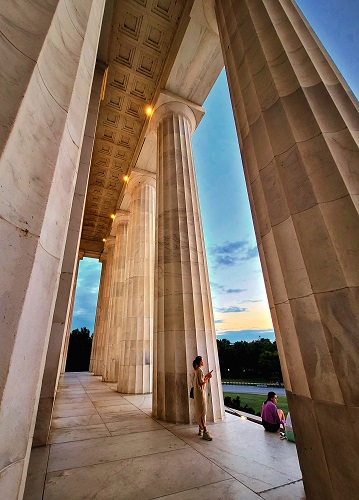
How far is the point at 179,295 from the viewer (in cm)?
965

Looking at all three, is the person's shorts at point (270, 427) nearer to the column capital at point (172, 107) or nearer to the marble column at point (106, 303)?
the column capital at point (172, 107)

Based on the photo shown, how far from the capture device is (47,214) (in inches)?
93.1

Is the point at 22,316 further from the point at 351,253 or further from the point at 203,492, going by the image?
the point at 203,492

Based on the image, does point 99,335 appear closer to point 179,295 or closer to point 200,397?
point 179,295

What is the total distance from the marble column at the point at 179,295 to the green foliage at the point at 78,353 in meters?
58.2

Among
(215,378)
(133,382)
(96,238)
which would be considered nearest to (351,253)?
(215,378)

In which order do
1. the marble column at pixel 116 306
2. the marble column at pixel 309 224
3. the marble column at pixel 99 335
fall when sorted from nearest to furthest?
the marble column at pixel 309 224, the marble column at pixel 116 306, the marble column at pixel 99 335

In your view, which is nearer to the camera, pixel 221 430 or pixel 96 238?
pixel 221 430

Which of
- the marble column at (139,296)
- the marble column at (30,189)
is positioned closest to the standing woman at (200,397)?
the marble column at (30,189)

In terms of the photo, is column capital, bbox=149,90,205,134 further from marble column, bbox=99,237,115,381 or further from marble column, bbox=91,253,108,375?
marble column, bbox=91,253,108,375

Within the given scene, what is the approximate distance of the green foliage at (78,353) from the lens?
56.4 meters

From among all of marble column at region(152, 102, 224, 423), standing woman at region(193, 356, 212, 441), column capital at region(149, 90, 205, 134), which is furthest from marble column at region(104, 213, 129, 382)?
column capital at region(149, 90, 205, 134)

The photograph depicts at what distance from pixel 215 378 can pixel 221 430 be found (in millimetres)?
1654

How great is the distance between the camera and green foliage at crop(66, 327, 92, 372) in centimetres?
5644
